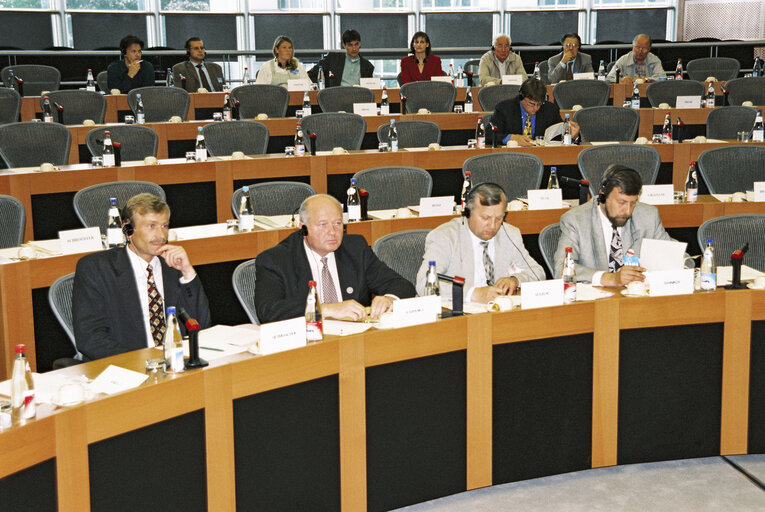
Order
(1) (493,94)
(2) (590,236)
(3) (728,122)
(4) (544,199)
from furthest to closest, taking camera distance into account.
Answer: (1) (493,94)
(3) (728,122)
(4) (544,199)
(2) (590,236)

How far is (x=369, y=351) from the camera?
119 inches

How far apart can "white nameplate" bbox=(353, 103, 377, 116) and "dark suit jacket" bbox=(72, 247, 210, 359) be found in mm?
4307

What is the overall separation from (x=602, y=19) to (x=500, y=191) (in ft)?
31.9

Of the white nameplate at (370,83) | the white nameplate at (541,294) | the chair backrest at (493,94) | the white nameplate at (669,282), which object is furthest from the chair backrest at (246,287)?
the white nameplate at (370,83)

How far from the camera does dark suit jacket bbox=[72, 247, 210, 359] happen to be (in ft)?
10.6

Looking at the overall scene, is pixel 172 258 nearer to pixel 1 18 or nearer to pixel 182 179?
pixel 182 179

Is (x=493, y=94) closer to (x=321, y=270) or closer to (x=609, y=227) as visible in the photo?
(x=609, y=227)

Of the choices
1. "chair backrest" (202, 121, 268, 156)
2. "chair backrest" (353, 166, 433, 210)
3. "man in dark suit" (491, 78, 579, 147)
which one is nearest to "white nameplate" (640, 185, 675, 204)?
"chair backrest" (353, 166, 433, 210)

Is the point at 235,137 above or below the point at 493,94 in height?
below

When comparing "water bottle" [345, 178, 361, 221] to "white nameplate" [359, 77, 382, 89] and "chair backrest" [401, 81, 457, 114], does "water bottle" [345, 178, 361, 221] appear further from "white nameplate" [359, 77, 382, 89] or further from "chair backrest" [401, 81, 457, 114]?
"white nameplate" [359, 77, 382, 89]

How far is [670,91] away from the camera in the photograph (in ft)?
26.9

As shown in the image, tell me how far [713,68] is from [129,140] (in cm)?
636

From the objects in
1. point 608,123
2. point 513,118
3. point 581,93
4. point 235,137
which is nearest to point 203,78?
point 235,137

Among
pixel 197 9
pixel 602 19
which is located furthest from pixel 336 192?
pixel 602 19
